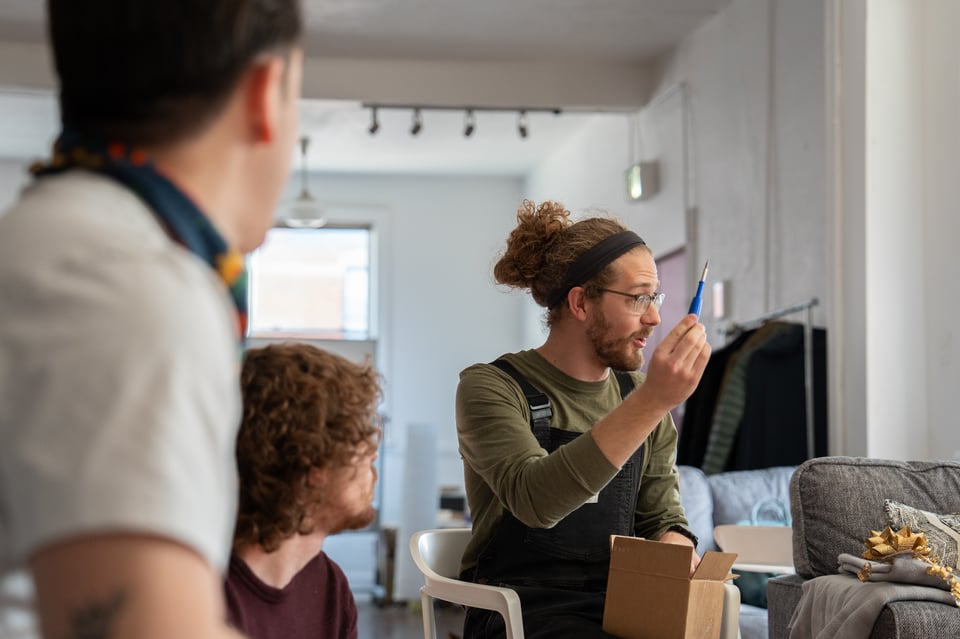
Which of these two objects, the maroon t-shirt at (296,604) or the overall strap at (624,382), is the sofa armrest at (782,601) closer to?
the overall strap at (624,382)

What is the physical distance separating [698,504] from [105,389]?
3.76m

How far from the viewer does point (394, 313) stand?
9961 mm

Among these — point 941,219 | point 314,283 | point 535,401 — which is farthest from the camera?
point 314,283

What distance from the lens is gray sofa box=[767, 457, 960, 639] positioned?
9.02ft

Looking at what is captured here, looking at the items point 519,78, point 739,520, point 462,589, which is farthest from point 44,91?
point 462,589

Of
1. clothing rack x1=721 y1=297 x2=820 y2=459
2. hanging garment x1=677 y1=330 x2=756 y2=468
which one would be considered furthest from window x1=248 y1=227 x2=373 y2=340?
clothing rack x1=721 y1=297 x2=820 y2=459

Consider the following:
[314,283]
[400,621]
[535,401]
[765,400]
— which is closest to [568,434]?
[535,401]

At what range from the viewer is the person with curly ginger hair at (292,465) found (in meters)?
1.21

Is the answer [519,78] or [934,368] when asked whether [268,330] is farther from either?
[934,368]

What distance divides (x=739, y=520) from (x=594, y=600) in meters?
2.29

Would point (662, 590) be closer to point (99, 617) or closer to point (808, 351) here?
point (99, 617)

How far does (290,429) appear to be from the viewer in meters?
1.21

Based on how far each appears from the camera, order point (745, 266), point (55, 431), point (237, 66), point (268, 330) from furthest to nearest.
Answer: point (268, 330) → point (745, 266) → point (237, 66) → point (55, 431)

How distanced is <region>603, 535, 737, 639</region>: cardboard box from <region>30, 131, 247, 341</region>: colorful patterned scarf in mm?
1286
